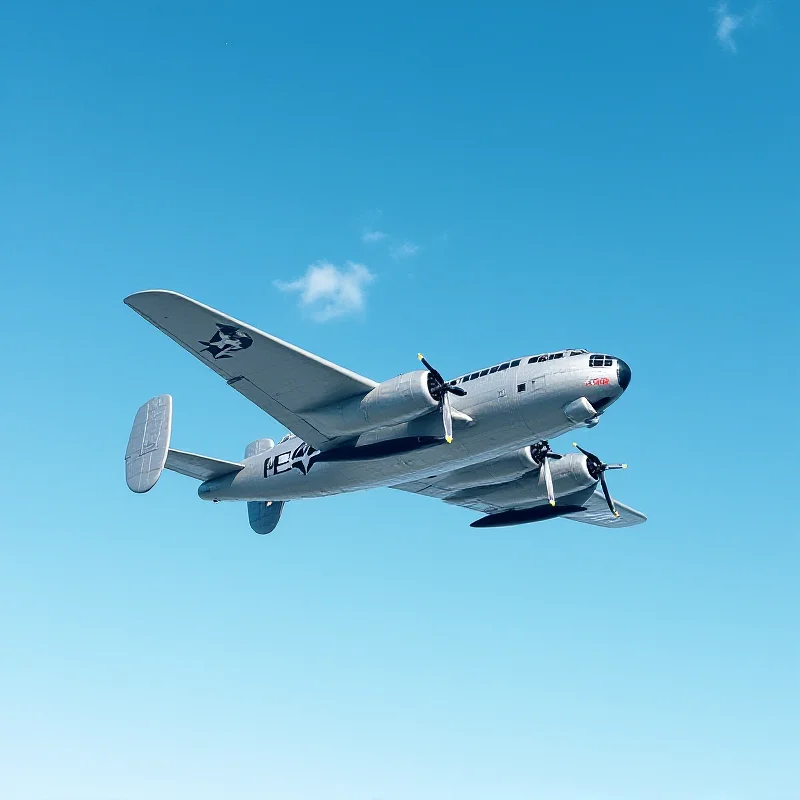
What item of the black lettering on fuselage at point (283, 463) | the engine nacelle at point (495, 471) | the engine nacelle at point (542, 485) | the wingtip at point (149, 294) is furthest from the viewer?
the engine nacelle at point (542, 485)

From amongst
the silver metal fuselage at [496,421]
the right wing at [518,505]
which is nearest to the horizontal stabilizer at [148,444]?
the silver metal fuselage at [496,421]

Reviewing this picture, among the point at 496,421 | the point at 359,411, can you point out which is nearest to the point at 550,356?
the point at 496,421

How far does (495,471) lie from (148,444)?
541 inches

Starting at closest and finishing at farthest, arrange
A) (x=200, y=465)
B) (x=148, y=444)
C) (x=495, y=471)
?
(x=148, y=444)
(x=495, y=471)
(x=200, y=465)

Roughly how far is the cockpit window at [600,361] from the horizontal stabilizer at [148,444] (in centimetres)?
1605

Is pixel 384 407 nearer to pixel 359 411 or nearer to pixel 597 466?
pixel 359 411

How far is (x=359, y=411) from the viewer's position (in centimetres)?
3014

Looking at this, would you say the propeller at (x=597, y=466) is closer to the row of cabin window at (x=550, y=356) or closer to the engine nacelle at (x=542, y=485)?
the engine nacelle at (x=542, y=485)

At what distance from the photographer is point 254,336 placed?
1157 inches

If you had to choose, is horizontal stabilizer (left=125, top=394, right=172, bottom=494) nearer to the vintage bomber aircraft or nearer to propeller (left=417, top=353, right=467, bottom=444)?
the vintage bomber aircraft

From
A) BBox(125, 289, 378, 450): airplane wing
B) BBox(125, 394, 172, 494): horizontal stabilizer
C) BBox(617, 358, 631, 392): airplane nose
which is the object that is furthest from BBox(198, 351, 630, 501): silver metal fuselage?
BBox(125, 394, 172, 494): horizontal stabilizer

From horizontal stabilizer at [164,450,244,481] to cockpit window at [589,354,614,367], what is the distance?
15.1 m

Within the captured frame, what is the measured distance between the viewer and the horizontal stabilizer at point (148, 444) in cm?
3350

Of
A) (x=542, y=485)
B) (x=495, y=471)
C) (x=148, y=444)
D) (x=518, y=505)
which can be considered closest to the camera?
(x=148, y=444)
